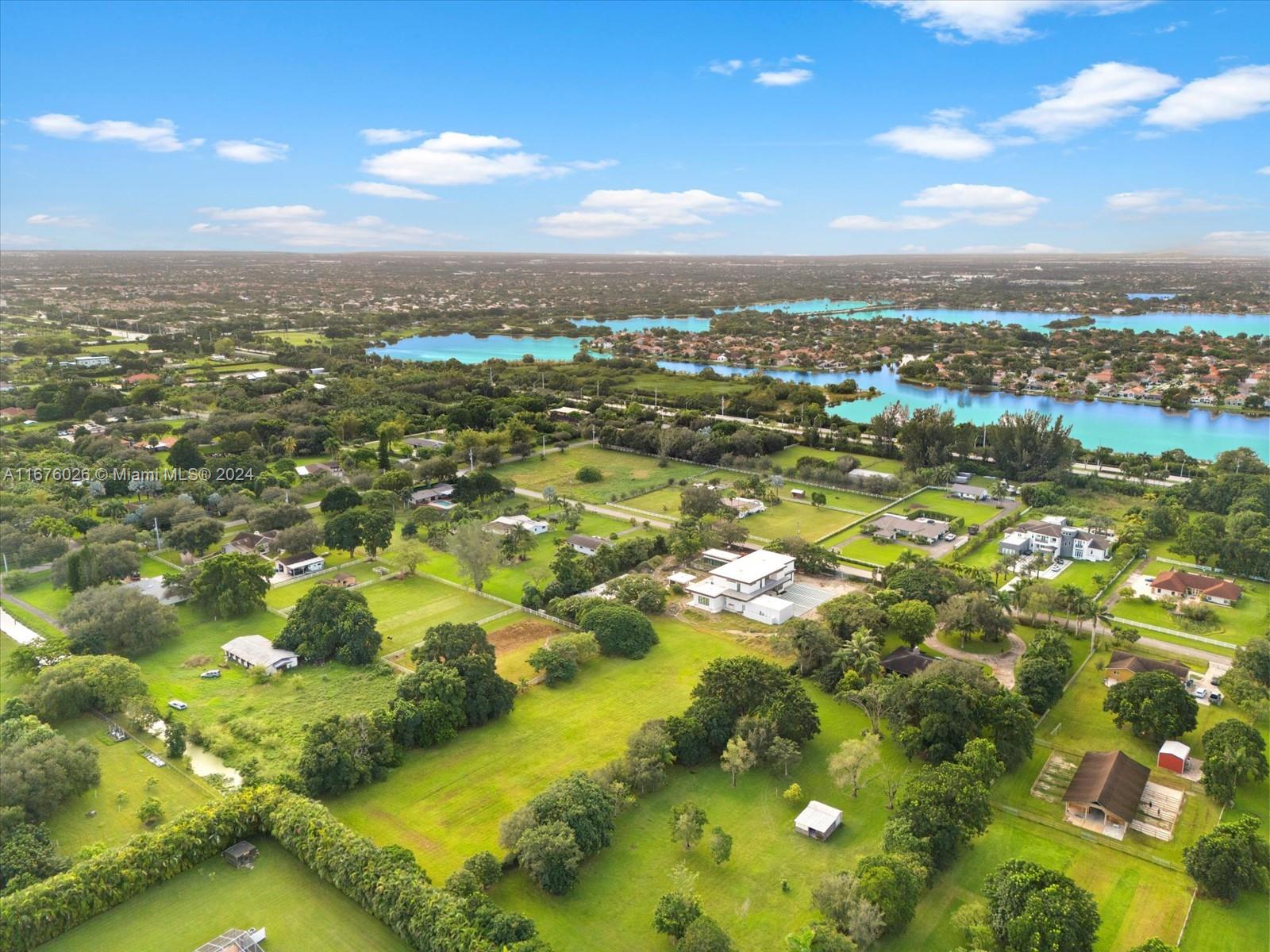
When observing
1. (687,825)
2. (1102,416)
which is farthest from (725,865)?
(1102,416)

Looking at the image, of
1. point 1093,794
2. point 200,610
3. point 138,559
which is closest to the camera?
point 1093,794

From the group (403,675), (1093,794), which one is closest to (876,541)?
(1093,794)

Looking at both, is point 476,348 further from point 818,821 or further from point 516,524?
point 818,821

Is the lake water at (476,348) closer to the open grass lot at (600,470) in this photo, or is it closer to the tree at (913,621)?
the open grass lot at (600,470)

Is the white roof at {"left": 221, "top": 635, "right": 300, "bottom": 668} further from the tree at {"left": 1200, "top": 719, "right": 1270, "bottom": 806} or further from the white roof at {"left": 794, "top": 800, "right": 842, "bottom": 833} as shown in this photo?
the tree at {"left": 1200, "top": 719, "right": 1270, "bottom": 806}

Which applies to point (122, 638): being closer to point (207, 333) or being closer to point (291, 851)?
point (291, 851)

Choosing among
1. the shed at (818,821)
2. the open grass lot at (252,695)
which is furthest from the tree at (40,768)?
the shed at (818,821)
